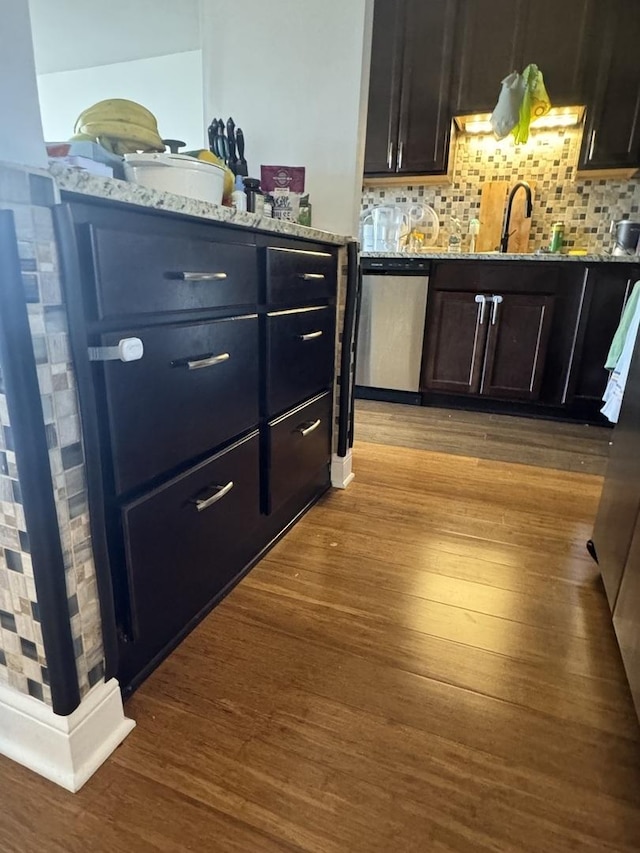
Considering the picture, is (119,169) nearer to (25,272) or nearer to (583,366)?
(25,272)

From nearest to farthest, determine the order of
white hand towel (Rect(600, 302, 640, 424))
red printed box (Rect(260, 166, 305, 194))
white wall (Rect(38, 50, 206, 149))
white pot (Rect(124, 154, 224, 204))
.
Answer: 1. white pot (Rect(124, 154, 224, 204))
2. red printed box (Rect(260, 166, 305, 194))
3. white hand towel (Rect(600, 302, 640, 424))
4. white wall (Rect(38, 50, 206, 149))

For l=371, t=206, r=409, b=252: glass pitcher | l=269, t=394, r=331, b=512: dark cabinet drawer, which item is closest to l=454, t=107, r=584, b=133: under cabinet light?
l=371, t=206, r=409, b=252: glass pitcher

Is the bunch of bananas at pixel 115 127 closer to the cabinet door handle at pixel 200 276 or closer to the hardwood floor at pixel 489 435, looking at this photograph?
the cabinet door handle at pixel 200 276

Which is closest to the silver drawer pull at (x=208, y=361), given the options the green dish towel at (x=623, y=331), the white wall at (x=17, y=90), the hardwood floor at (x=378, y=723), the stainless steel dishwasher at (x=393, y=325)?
the white wall at (x=17, y=90)

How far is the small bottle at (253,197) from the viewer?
1.39 metres

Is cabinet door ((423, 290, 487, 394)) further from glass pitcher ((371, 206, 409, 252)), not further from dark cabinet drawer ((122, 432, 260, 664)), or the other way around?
dark cabinet drawer ((122, 432, 260, 664))

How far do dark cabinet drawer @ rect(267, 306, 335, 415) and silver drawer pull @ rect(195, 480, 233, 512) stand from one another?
26cm

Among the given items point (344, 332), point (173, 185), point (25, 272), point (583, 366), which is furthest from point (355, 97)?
point (583, 366)

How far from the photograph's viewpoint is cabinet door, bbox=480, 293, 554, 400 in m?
2.74

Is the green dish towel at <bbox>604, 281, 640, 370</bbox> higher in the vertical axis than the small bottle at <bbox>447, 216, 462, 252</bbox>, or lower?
lower

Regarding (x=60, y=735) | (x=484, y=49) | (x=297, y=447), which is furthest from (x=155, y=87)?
(x=60, y=735)

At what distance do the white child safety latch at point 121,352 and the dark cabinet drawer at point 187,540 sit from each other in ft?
0.81

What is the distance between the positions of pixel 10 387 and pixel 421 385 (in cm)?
265

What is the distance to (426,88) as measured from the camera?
289 centimetres
